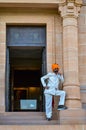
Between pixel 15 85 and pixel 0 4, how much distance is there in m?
8.59

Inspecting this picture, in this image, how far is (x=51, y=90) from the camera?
14633 millimetres

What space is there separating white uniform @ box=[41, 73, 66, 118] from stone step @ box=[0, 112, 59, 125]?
1.10 ft

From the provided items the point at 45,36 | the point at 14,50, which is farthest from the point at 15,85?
the point at 45,36

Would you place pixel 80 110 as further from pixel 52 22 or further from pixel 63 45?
pixel 52 22

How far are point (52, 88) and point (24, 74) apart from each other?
8.84m

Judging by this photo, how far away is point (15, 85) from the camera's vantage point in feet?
77.3

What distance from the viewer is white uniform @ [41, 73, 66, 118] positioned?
1452cm

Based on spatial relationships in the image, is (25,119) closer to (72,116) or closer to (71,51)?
(72,116)

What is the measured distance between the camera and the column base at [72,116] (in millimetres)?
14242

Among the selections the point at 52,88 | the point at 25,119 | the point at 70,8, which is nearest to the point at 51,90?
the point at 52,88

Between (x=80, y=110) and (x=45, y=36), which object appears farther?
(x=45, y=36)
